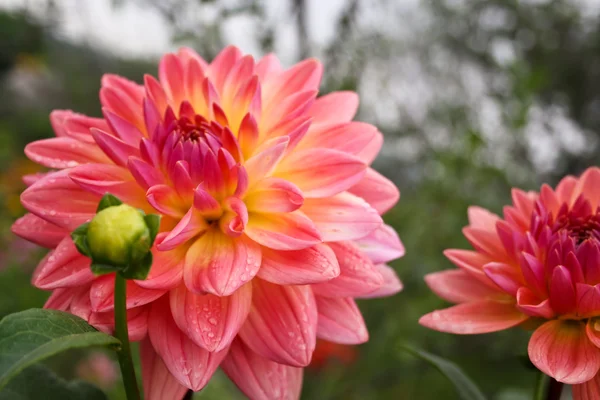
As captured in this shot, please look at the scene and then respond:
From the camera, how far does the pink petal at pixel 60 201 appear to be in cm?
52

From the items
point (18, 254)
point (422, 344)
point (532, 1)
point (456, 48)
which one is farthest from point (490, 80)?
point (18, 254)

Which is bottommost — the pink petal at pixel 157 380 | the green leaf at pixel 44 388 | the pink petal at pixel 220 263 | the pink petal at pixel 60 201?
the green leaf at pixel 44 388

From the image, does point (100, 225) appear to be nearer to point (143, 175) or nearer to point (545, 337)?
point (143, 175)

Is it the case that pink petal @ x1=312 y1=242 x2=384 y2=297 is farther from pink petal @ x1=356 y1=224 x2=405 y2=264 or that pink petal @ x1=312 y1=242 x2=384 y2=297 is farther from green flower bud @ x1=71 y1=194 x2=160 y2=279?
green flower bud @ x1=71 y1=194 x2=160 y2=279

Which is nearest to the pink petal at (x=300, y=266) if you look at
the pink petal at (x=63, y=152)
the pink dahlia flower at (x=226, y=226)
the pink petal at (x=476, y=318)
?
the pink dahlia flower at (x=226, y=226)

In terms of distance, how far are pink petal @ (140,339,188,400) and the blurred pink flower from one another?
179cm

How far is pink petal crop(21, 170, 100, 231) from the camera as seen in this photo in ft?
1.72

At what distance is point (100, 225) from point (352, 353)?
1.63 meters

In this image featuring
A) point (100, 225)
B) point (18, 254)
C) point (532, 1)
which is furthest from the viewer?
point (532, 1)

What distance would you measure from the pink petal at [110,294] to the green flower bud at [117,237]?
0.09 metres

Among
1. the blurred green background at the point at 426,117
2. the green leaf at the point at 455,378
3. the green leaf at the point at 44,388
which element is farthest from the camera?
the blurred green background at the point at 426,117

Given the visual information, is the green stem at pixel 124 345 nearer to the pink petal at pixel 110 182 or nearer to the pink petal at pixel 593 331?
the pink petal at pixel 110 182

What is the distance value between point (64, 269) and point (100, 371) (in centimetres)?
188

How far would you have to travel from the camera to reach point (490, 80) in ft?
11.3
